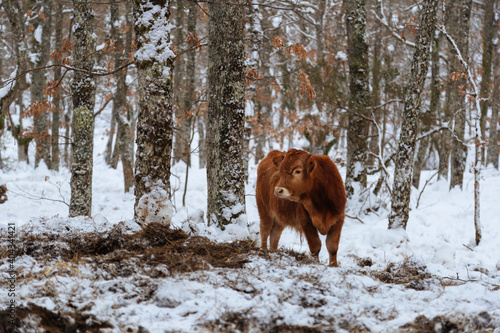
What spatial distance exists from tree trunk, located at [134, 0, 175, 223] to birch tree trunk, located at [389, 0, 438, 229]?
515 centimetres

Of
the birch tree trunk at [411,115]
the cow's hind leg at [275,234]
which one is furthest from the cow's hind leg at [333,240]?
the birch tree trunk at [411,115]

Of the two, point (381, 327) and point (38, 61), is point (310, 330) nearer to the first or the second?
point (381, 327)

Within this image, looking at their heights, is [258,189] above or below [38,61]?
below

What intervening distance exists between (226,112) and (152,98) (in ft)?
4.36

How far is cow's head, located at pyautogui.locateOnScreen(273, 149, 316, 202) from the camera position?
5.47m

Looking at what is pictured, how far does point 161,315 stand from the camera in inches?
119

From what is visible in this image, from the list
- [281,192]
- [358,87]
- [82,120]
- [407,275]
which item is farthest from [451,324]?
[358,87]

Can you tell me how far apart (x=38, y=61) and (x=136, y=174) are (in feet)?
32.7

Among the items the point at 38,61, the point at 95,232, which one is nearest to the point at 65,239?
the point at 95,232

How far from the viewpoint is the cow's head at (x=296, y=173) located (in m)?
5.47

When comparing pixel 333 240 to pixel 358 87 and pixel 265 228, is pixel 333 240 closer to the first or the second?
pixel 265 228

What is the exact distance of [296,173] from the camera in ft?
18.1

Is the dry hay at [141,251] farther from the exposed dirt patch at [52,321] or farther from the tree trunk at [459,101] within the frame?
the tree trunk at [459,101]

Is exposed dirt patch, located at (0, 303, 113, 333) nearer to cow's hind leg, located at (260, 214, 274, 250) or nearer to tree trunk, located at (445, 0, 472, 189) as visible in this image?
cow's hind leg, located at (260, 214, 274, 250)
